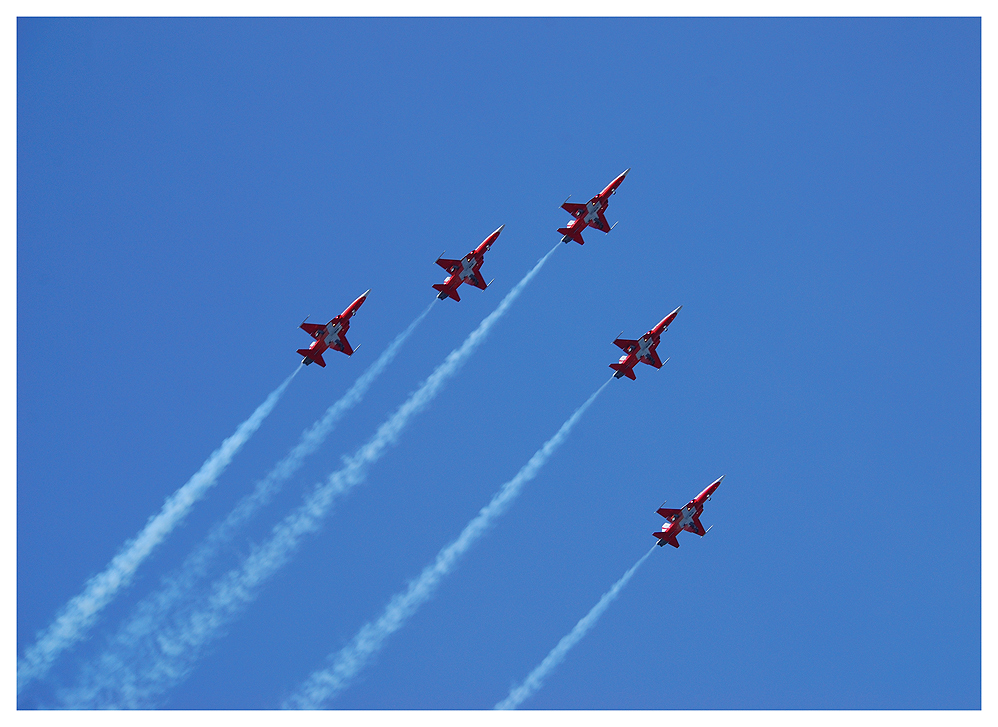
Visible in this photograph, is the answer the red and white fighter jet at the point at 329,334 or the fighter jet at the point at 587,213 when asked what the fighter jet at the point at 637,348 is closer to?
the fighter jet at the point at 587,213

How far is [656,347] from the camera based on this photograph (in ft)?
269

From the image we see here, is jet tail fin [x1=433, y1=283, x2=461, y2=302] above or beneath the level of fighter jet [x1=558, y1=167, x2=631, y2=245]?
beneath

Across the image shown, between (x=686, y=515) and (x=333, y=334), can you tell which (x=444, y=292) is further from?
(x=686, y=515)

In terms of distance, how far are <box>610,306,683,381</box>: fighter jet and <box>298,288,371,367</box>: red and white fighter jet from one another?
59.0 feet

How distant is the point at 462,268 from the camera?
265 ft

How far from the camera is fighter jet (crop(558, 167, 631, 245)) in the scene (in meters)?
82.2

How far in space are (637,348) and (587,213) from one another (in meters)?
10.1

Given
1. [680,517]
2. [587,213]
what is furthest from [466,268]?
[680,517]

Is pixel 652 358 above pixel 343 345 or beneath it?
above

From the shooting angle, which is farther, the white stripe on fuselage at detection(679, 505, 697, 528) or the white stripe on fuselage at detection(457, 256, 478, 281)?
the white stripe on fuselage at detection(679, 505, 697, 528)

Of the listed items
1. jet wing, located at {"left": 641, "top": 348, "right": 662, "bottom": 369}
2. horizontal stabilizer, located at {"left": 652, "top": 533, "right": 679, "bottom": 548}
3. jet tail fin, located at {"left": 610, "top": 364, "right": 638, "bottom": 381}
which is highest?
jet wing, located at {"left": 641, "top": 348, "right": 662, "bottom": 369}

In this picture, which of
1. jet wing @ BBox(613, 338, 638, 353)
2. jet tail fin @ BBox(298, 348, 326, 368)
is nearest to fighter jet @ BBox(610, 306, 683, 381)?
jet wing @ BBox(613, 338, 638, 353)

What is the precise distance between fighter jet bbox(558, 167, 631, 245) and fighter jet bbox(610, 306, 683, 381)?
7867 millimetres

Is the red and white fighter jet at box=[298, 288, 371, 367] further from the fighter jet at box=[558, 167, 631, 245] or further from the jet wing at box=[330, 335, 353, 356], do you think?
the fighter jet at box=[558, 167, 631, 245]
